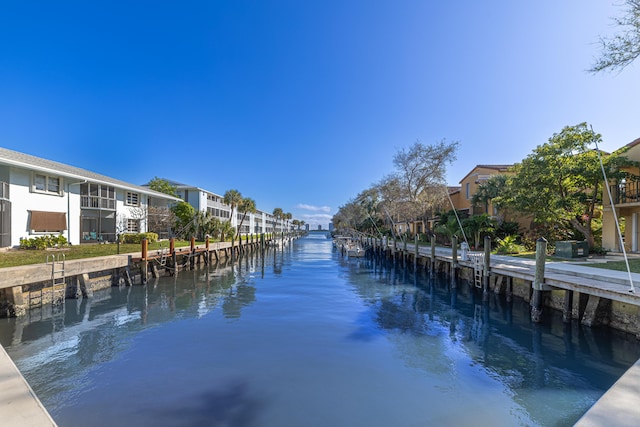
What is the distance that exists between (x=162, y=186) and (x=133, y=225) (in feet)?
59.8

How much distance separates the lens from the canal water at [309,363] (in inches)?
248

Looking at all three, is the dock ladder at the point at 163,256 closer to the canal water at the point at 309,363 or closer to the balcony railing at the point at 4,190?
the canal water at the point at 309,363

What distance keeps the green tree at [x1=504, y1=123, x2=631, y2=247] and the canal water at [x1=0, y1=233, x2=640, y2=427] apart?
9367 millimetres

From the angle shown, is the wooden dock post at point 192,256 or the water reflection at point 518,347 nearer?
the water reflection at point 518,347

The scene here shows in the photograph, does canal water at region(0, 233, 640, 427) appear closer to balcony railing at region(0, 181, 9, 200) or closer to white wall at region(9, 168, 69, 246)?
white wall at region(9, 168, 69, 246)

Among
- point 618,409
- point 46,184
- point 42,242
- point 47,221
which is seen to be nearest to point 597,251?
point 618,409

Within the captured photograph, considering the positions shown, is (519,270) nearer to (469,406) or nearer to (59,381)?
(469,406)

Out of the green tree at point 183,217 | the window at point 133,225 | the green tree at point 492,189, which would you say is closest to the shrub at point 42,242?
the window at point 133,225

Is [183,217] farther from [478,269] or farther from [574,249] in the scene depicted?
[574,249]

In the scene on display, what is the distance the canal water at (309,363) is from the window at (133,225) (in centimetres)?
1888

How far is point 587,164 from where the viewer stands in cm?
1927

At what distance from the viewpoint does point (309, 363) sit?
857 cm

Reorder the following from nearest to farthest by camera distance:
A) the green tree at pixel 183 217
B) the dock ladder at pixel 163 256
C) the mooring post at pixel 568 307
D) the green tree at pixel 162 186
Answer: the mooring post at pixel 568 307 → the dock ladder at pixel 163 256 → the green tree at pixel 183 217 → the green tree at pixel 162 186

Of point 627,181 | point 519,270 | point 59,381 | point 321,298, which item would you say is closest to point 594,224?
point 627,181
